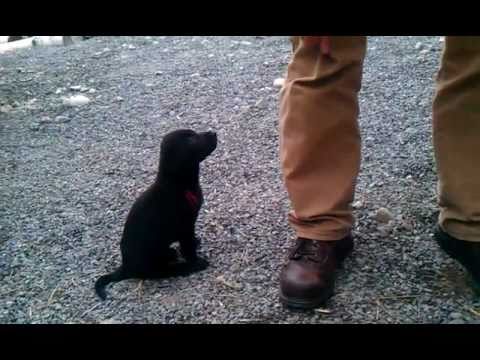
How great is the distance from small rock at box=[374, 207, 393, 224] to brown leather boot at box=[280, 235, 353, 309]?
44 centimetres

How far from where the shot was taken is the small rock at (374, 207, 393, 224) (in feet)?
7.25

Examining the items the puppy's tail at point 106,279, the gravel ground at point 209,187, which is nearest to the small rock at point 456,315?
the gravel ground at point 209,187

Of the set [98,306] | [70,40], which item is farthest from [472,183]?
[70,40]

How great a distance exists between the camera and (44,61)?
5148 mm

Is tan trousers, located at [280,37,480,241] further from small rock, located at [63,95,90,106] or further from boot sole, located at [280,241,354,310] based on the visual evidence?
small rock, located at [63,95,90,106]

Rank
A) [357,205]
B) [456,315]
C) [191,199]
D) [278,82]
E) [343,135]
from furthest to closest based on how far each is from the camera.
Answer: [278,82] < [357,205] < [191,199] < [343,135] < [456,315]

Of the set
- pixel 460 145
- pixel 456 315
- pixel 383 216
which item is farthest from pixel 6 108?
pixel 456 315

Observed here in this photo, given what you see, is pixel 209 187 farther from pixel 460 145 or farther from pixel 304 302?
pixel 460 145

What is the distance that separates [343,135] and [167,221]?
2.42 ft

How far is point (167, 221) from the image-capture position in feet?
6.63

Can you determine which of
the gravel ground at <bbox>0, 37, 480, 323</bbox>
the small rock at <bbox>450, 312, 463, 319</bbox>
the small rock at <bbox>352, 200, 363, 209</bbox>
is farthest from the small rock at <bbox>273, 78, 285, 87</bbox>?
the small rock at <bbox>450, 312, 463, 319</bbox>

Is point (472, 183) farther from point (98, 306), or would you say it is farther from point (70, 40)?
point (70, 40)

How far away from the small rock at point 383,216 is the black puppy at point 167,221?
0.75 meters
